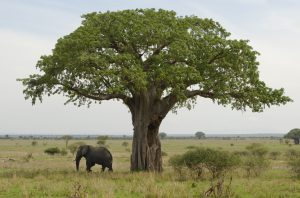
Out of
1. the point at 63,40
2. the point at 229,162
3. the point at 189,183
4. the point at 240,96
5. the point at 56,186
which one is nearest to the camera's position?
the point at 56,186

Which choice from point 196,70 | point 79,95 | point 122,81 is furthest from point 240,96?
point 79,95

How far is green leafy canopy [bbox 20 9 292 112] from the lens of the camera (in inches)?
955

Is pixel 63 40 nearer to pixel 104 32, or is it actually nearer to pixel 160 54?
pixel 104 32

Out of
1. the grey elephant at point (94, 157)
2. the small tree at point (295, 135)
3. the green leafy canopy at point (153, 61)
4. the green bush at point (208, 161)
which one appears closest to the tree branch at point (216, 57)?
the green leafy canopy at point (153, 61)

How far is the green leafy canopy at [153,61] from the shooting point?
24.3 meters

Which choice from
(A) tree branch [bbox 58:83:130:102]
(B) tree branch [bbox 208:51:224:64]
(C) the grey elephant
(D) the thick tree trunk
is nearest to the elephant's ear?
(C) the grey elephant

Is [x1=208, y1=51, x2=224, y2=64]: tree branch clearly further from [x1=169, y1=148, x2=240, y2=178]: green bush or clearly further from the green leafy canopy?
[x1=169, y1=148, x2=240, y2=178]: green bush

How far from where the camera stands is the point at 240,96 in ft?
88.6

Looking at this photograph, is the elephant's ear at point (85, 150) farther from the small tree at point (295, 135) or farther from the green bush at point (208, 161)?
the small tree at point (295, 135)

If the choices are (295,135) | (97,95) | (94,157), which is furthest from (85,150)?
(295,135)

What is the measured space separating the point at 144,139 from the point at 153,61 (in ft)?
15.8

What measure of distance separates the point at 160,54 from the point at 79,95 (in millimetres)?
6093

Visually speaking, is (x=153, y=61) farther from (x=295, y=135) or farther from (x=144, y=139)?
(x=295, y=135)

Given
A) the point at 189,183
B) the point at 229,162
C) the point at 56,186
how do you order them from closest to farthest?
the point at 56,186, the point at 189,183, the point at 229,162
